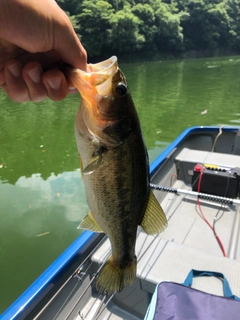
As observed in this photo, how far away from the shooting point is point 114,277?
1514 mm

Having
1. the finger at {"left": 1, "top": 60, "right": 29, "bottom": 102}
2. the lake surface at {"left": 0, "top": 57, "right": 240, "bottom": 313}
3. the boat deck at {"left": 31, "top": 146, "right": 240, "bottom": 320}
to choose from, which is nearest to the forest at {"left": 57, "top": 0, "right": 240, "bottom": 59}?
the lake surface at {"left": 0, "top": 57, "right": 240, "bottom": 313}

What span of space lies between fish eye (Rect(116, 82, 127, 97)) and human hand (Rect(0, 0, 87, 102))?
0.29m

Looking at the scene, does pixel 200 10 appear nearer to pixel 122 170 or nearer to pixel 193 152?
pixel 193 152

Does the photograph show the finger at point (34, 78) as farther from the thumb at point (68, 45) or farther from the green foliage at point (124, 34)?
the green foliage at point (124, 34)

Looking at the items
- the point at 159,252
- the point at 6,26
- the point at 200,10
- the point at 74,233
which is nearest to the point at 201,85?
the point at 74,233

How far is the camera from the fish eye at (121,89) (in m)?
1.29

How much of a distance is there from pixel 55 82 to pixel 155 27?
55.0m

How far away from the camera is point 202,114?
1294 centimetres

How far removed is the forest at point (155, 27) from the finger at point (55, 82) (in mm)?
40851

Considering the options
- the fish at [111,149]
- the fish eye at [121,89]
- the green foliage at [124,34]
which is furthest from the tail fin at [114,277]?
the green foliage at [124,34]

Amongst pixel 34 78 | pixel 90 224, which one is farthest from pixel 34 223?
pixel 34 78

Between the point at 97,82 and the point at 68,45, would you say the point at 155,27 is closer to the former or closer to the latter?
the point at 68,45

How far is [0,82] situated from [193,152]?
13.8 feet

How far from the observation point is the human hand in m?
1.25
